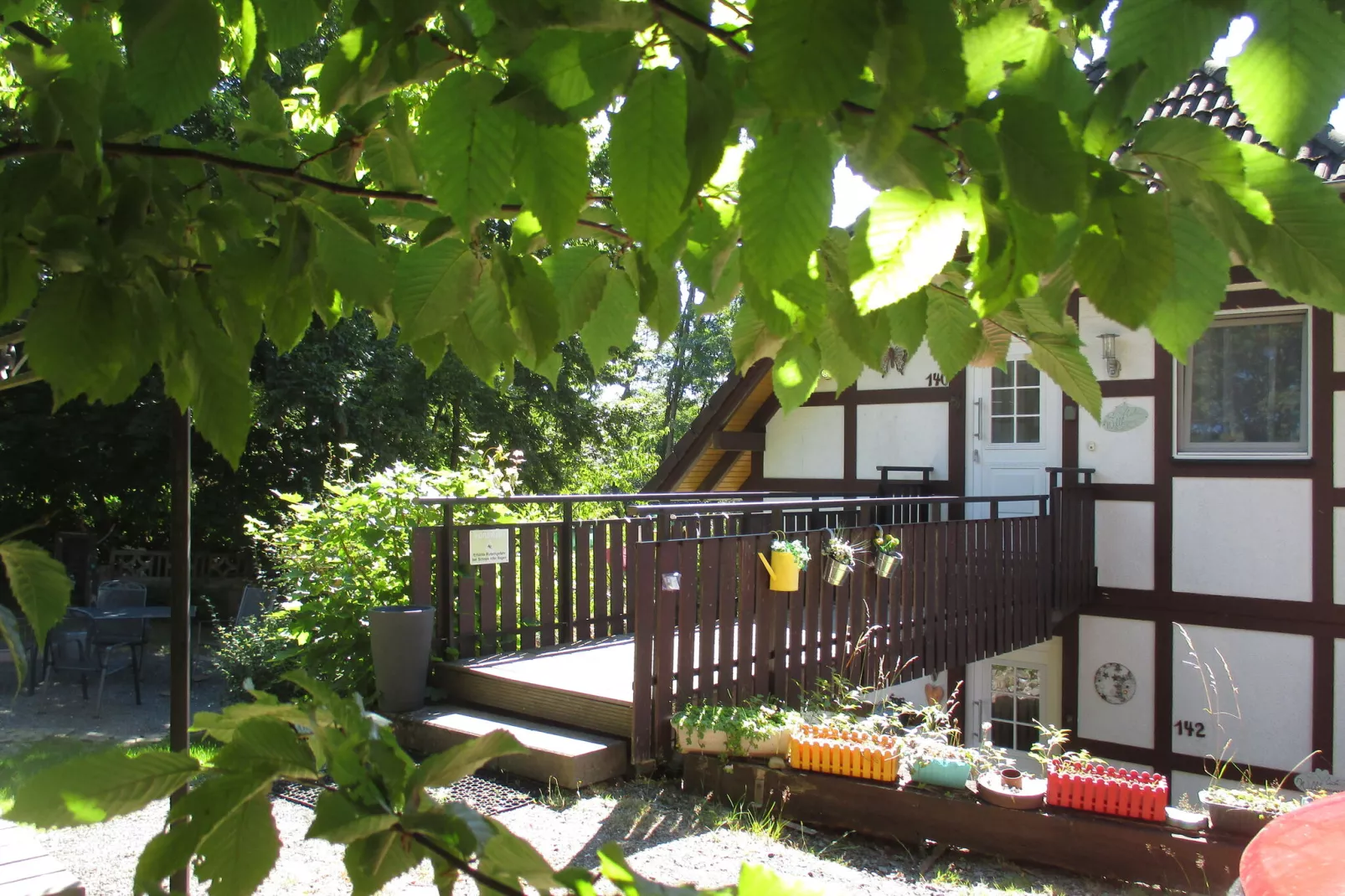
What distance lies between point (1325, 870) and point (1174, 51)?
7.53ft

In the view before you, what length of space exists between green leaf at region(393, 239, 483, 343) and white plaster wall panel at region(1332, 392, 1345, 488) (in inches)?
354

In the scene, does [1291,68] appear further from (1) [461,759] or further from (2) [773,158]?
(1) [461,759]

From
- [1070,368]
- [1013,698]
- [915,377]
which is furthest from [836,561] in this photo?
[1070,368]

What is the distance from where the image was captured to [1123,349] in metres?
9.18

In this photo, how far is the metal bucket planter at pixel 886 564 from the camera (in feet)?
22.3

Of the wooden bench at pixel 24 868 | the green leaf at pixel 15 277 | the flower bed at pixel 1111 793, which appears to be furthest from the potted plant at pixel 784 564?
the green leaf at pixel 15 277

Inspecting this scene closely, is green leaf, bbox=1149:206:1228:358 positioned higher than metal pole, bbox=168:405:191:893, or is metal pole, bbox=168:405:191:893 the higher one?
green leaf, bbox=1149:206:1228:358

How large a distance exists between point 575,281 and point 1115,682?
926cm

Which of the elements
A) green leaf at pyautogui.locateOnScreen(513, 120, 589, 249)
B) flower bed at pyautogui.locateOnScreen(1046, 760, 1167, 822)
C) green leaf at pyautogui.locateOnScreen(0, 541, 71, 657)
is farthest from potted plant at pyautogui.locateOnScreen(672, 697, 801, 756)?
green leaf at pyautogui.locateOnScreen(513, 120, 589, 249)

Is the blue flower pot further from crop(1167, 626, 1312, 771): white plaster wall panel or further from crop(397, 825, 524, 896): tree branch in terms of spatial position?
crop(397, 825, 524, 896): tree branch

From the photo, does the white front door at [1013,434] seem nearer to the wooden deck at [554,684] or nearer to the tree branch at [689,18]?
the wooden deck at [554,684]

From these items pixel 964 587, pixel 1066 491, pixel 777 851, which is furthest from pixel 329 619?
pixel 1066 491

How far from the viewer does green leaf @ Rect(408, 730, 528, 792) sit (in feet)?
2.40

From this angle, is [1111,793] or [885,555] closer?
[1111,793]
